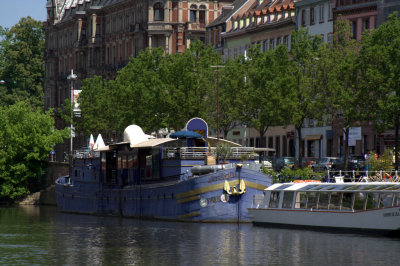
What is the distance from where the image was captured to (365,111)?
289 ft

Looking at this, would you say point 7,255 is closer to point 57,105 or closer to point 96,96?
point 96,96

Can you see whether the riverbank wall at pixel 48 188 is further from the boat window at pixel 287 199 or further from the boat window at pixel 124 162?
the boat window at pixel 287 199

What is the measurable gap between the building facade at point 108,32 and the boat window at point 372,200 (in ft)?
302

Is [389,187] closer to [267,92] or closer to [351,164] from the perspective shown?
[351,164]

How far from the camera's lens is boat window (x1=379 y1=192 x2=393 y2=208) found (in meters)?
62.8

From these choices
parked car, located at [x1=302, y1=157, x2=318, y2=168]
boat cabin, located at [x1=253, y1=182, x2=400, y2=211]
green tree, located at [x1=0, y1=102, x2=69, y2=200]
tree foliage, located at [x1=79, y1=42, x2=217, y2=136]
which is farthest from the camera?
green tree, located at [x1=0, y1=102, x2=69, y2=200]

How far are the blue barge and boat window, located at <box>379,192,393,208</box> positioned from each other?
10.8 m

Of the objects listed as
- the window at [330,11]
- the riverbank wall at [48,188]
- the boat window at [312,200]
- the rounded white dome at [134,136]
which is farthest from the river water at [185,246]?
the window at [330,11]

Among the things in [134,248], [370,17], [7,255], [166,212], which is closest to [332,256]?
[134,248]

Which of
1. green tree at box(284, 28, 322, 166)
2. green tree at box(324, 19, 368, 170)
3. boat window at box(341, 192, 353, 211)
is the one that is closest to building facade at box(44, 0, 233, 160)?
green tree at box(284, 28, 322, 166)

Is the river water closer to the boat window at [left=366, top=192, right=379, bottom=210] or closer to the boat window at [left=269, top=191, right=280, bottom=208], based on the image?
the boat window at [left=269, top=191, right=280, bottom=208]

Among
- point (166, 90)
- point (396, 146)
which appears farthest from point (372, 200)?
point (166, 90)

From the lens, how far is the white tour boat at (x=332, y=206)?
6284 cm

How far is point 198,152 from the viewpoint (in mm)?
76250
